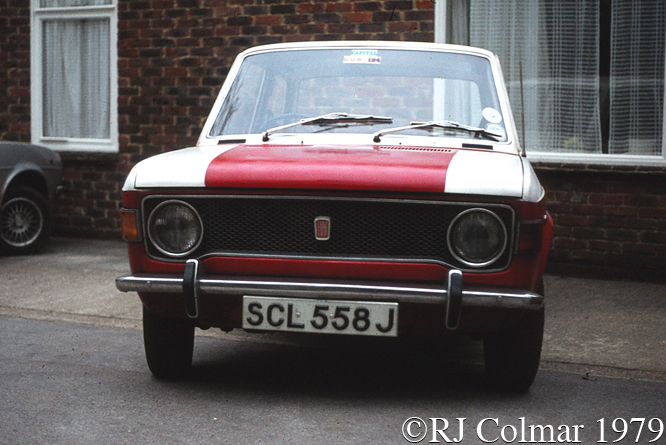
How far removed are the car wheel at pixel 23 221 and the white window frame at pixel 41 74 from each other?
148cm

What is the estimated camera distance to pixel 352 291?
137 inches

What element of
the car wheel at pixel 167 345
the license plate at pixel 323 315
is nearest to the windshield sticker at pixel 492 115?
the license plate at pixel 323 315

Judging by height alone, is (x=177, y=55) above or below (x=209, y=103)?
above

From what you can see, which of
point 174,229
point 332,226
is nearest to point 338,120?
point 332,226

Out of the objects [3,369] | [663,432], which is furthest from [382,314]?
[3,369]

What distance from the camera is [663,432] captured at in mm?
3574

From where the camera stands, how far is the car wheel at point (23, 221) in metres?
8.42

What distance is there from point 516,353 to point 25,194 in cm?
603

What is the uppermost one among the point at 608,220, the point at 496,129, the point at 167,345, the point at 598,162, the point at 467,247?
the point at 496,129

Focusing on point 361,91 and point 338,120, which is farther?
point 361,91

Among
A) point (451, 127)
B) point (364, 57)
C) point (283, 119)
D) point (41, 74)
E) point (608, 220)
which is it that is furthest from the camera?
point (41, 74)

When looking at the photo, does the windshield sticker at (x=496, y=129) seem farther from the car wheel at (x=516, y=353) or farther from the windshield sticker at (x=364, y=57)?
the car wheel at (x=516, y=353)

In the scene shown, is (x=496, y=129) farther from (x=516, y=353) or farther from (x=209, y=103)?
(x=209, y=103)

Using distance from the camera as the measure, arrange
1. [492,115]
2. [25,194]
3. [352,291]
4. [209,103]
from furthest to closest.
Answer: [209,103]
[25,194]
[492,115]
[352,291]
